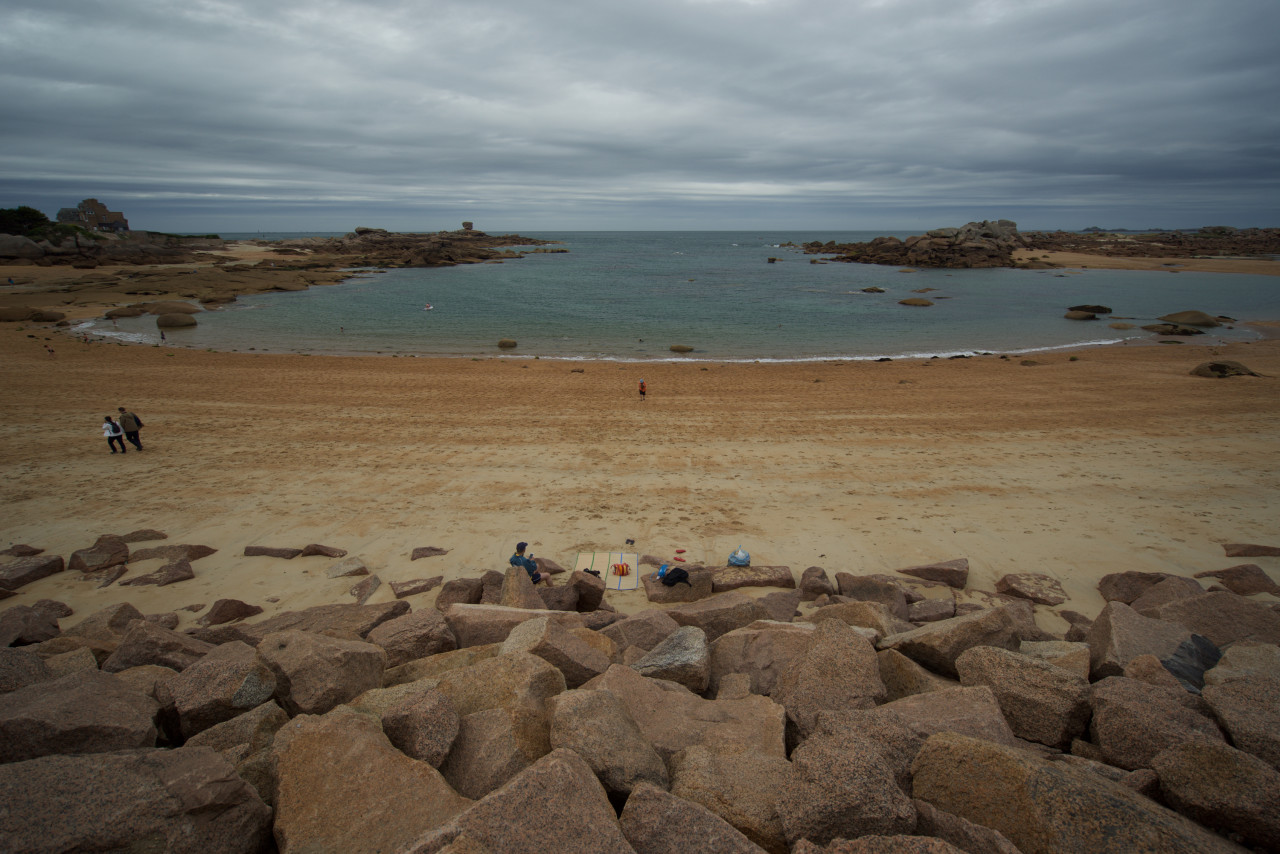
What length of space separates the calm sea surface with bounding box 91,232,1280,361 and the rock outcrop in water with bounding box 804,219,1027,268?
13.1 metres

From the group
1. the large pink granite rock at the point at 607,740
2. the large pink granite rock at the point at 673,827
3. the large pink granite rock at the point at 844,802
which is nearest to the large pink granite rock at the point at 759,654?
the large pink granite rock at the point at 607,740

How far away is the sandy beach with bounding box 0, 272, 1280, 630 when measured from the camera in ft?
32.1

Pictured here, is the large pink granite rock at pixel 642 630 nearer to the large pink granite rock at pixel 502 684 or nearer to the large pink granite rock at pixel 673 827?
the large pink granite rock at pixel 502 684

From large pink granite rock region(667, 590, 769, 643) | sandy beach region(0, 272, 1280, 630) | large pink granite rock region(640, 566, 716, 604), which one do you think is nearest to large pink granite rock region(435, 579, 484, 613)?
sandy beach region(0, 272, 1280, 630)

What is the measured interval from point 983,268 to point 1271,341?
194ft

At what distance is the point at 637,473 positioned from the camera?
13500mm

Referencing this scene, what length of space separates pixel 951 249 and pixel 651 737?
10689 cm

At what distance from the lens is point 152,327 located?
3744 centimetres

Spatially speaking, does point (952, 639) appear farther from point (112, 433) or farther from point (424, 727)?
point (112, 433)

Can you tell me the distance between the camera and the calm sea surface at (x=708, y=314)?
3416 cm

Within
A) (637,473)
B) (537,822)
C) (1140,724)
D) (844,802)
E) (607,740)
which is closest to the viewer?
(537,822)

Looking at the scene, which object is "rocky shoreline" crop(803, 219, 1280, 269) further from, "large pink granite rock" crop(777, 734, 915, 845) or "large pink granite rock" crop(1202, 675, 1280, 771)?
"large pink granite rock" crop(777, 734, 915, 845)

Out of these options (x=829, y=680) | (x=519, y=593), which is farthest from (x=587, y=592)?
(x=829, y=680)

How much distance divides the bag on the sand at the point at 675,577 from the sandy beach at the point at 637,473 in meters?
0.47
